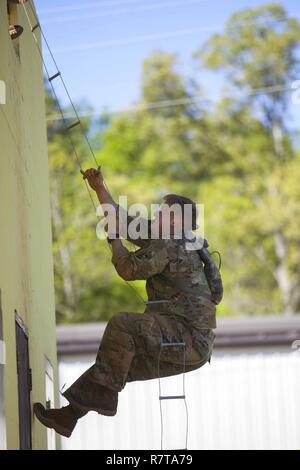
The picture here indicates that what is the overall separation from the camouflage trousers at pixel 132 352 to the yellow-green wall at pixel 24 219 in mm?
545

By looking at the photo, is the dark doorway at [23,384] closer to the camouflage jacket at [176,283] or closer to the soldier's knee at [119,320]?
the soldier's knee at [119,320]

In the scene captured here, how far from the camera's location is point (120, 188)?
38.0 m

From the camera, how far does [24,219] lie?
1007cm

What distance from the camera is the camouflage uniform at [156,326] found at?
902cm

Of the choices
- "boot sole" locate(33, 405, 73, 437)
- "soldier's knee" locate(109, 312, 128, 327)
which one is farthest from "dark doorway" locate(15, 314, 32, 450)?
"soldier's knee" locate(109, 312, 128, 327)

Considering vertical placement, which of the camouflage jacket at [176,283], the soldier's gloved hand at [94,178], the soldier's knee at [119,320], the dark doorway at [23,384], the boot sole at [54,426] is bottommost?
the boot sole at [54,426]

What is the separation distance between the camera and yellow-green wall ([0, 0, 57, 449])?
8.68m

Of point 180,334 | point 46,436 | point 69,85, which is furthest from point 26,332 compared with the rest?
point 69,85

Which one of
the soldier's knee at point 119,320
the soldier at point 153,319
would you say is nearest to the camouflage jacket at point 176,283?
the soldier at point 153,319

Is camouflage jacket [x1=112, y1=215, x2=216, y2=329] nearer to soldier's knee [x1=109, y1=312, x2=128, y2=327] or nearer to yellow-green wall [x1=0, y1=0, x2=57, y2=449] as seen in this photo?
soldier's knee [x1=109, y1=312, x2=128, y2=327]

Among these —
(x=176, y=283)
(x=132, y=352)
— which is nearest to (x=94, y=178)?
(x=176, y=283)

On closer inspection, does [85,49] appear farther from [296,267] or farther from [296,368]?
[296,368]

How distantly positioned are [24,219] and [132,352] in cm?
164

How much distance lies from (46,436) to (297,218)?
25023 mm
